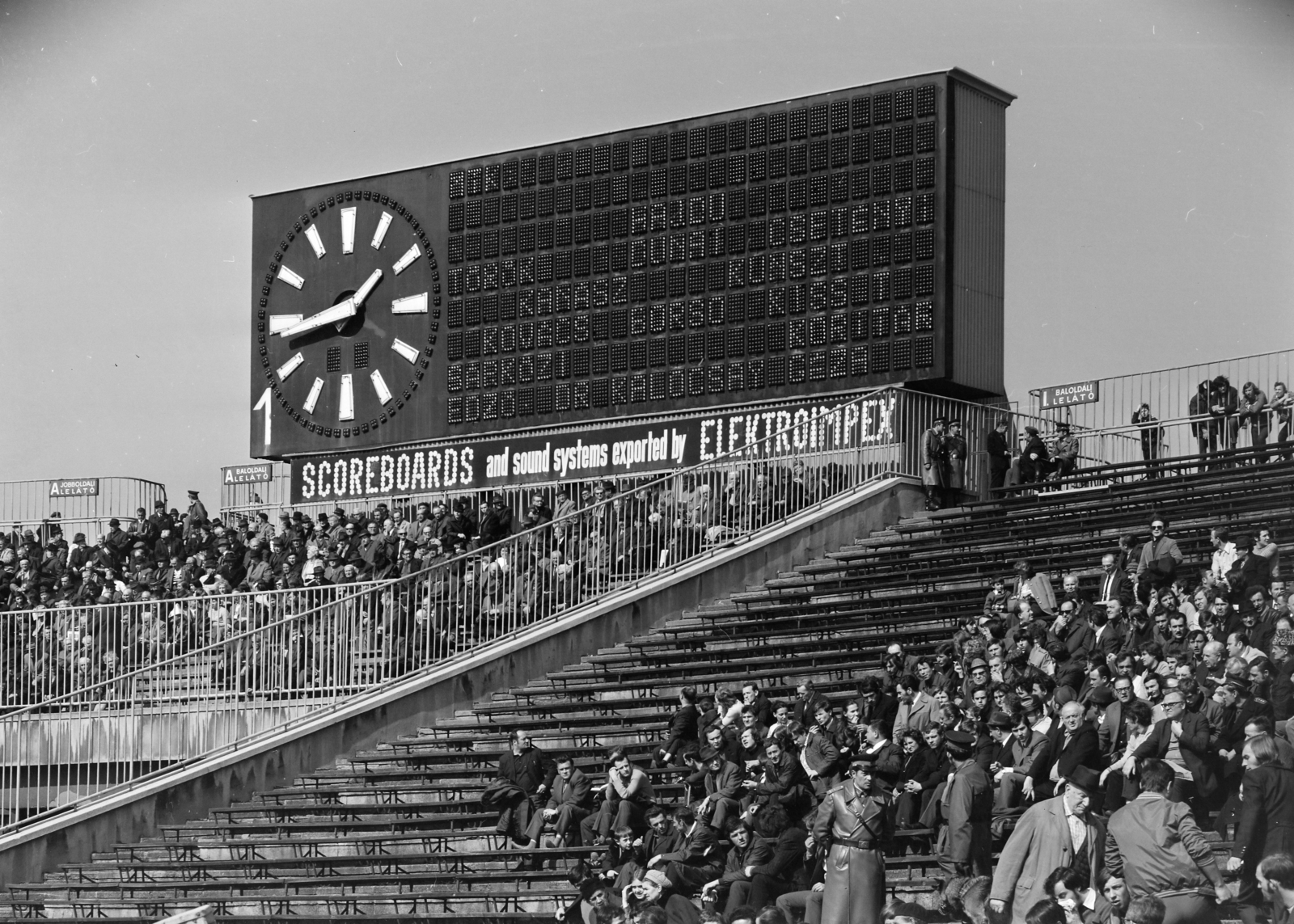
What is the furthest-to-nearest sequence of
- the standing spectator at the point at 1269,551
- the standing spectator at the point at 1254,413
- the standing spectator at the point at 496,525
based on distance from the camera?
the standing spectator at the point at 496,525
the standing spectator at the point at 1254,413
the standing spectator at the point at 1269,551

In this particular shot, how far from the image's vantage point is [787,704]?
58.5 ft

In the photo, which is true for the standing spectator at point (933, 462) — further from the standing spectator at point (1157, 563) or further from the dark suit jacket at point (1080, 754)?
the dark suit jacket at point (1080, 754)

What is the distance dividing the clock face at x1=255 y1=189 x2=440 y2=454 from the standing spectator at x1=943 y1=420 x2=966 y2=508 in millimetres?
8261

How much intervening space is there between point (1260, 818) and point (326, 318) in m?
20.9

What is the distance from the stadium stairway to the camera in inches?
707

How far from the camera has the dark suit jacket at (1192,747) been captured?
535 inches

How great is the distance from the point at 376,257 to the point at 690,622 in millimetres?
9827

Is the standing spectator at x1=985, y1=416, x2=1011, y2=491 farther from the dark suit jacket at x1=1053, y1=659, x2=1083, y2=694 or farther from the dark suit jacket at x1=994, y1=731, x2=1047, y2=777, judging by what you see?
the dark suit jacket at x1=994, y1=731, x2=1047, y2=777

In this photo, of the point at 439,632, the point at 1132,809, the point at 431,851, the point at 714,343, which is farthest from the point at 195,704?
the point at 1132,809

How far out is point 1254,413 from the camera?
77.9 ft

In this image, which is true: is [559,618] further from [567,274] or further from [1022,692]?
[1022,692]

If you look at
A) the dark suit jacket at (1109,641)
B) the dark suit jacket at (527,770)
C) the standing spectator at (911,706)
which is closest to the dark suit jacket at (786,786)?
the standing spectator at (911,706)

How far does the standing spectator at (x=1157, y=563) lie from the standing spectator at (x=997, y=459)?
609 centimetres

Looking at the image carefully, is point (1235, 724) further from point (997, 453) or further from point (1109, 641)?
point (997, 453)
